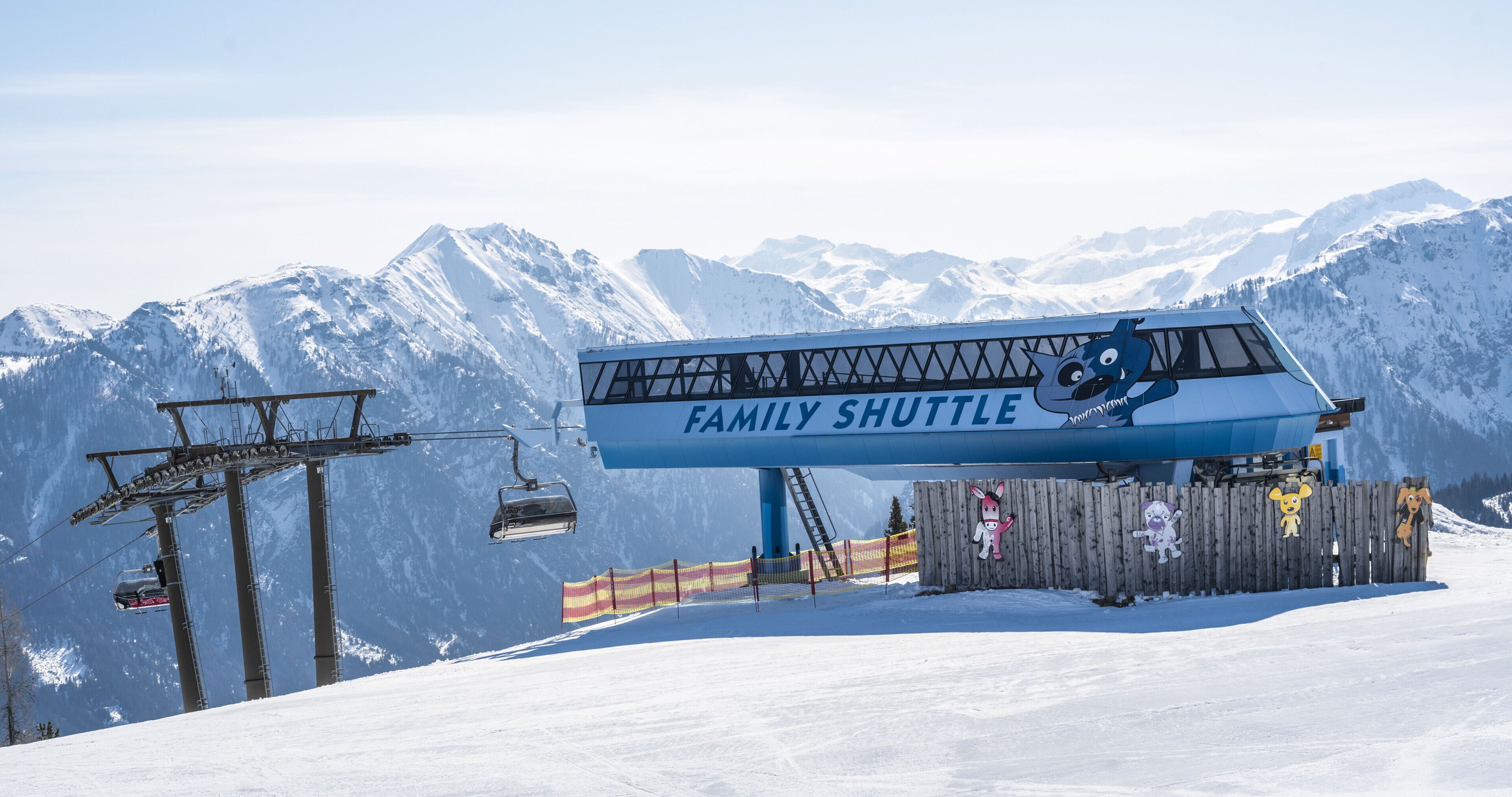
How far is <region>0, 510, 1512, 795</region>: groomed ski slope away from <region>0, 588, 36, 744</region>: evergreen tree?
135 ft

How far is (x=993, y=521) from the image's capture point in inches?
974

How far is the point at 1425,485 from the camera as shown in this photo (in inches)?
819

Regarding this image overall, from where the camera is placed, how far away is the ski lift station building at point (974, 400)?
101 ft

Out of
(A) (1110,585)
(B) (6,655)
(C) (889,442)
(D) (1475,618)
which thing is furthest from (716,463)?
(B) (6,655)

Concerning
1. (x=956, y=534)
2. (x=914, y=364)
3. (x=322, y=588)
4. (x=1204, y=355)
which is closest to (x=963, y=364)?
(x=914, y=364)

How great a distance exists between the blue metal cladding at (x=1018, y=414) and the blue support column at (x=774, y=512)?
0.83m

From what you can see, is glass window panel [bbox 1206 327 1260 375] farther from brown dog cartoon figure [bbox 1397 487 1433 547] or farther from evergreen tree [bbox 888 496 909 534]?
evergreen tree [bbox 888 496 909 534]

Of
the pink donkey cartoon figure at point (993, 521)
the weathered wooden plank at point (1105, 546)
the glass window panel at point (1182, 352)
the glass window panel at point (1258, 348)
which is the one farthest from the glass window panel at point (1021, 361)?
the weathered wooden plank at point (1105, 546)

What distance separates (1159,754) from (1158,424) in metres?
21.4

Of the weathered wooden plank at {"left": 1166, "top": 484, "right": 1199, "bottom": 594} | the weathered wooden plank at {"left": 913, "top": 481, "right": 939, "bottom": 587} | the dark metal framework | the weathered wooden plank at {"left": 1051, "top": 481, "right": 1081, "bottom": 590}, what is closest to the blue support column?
the dark metal framework

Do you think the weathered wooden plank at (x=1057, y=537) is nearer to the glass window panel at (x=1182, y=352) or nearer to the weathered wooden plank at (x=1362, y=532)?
the weathered wooden plank at (x=1362, y=532)

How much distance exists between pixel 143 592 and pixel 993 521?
86.6 feet

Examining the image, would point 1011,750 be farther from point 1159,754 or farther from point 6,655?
point 6,655

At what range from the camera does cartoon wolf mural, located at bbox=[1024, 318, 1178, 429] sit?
101 ft
